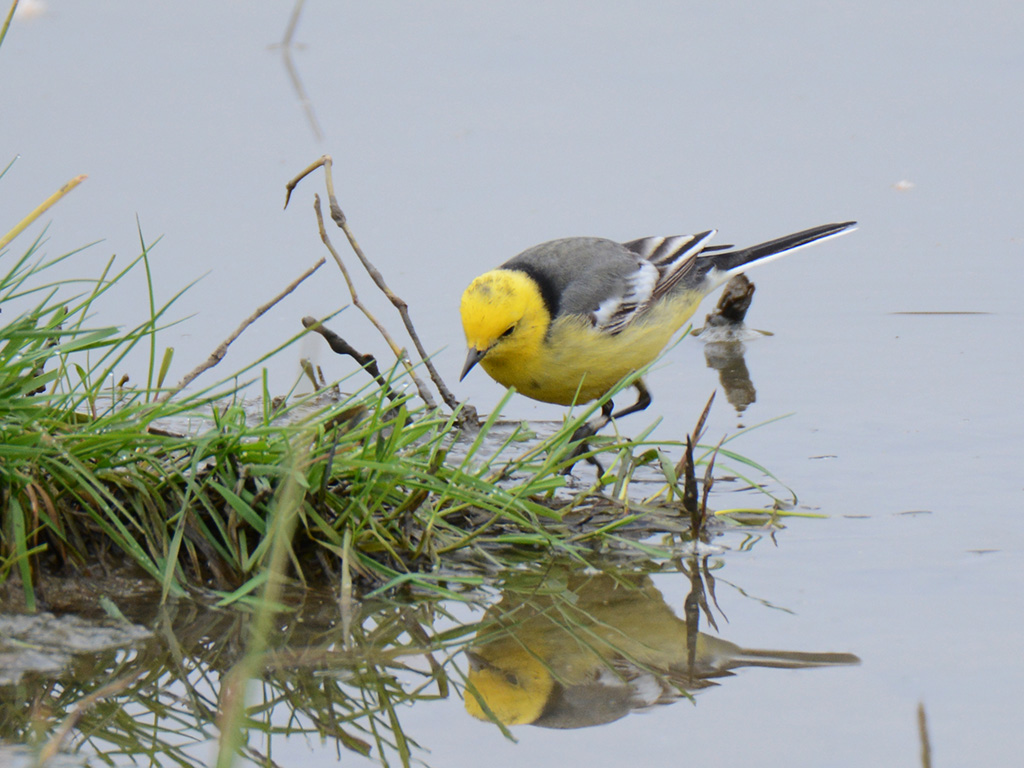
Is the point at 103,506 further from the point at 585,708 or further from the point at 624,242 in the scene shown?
the point at 624,242

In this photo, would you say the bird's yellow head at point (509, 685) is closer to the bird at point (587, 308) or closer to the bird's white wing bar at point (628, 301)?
the bird at point (587, 308)

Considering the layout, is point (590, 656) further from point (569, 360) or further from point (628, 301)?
point (628, 301)

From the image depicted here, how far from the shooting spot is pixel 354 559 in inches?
162

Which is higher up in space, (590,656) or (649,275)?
(590,656)

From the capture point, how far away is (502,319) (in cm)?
595

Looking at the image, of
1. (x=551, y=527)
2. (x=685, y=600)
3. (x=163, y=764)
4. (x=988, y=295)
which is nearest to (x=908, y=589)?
(x=685, y=600)

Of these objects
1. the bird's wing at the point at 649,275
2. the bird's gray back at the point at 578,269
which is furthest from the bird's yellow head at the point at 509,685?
the bird's wing at the point at 649,275

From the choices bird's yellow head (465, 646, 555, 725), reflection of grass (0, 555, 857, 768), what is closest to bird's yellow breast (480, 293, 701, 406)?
reflection of grass (0, 555, 857, 768)

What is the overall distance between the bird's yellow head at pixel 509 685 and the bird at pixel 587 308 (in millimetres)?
2088

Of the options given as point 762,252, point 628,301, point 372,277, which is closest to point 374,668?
point 372,277

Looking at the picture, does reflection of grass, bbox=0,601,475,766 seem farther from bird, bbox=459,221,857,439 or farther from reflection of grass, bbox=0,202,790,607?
bird, bbox=459,221,857,439

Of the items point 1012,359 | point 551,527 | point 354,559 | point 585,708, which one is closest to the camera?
point 585,708

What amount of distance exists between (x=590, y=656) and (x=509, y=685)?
12.0 inches

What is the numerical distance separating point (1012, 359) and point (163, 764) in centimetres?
506
